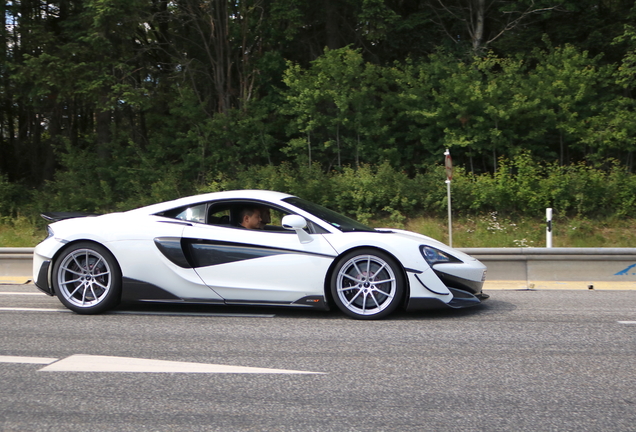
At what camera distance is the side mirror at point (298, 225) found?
6.36 m

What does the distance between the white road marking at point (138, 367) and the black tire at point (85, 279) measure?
1.83 meters

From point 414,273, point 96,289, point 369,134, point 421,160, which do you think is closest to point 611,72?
point 421,160

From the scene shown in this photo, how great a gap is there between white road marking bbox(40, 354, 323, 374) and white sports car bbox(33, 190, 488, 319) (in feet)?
5.61

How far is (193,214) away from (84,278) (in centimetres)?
137

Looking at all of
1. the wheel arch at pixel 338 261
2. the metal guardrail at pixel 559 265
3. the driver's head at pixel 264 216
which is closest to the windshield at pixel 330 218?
the driver's head at pixel 264 216

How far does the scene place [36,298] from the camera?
26.9 ft

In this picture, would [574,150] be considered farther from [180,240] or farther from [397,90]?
[180,240]

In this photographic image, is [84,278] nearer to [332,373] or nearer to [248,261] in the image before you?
[248,261]

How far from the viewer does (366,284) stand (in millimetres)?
6363

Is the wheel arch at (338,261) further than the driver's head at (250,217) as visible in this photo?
No

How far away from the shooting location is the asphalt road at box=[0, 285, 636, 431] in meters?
3.69

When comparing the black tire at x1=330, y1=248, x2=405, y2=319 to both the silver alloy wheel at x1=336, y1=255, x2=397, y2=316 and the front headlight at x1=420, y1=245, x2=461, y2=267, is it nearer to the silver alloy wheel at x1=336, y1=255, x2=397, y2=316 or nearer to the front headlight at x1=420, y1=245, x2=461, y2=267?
the silver alloy wheel at x1=336, y1=255, x2=397, y2=316

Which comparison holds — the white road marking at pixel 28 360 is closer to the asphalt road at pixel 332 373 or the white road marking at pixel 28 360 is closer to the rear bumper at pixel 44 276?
the asphalt road at pixel 332 373

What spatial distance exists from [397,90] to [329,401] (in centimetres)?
1704
